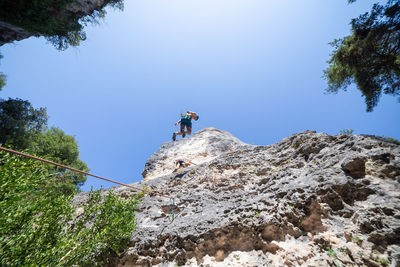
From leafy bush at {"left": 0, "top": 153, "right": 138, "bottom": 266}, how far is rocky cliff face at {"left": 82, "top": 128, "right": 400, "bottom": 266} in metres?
0.73

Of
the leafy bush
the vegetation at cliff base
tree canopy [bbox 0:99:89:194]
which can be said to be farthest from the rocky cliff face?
the vegetation at cliff base

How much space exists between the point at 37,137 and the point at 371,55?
27689mm

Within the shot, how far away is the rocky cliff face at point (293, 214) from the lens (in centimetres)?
395

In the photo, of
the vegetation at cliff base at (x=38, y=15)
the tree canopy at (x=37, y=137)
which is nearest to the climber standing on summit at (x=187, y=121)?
the tree canopy at (x=37, y=137)

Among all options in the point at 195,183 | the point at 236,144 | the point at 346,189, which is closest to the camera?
the point at 346,189

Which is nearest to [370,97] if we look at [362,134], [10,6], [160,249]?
[362,134]

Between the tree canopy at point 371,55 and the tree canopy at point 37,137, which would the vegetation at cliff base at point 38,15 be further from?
the tree canopy at point 371,55

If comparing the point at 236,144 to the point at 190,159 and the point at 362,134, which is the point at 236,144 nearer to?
the point at 190,159

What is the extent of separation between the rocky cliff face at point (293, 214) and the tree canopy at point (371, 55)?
19.3 ft

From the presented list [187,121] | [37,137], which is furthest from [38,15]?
[187,121]

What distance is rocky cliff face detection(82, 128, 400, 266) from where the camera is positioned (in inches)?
155

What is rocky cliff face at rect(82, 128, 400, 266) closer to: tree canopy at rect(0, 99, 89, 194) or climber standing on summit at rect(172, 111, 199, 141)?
tree canopy at rect(0, 99, 89, 194)

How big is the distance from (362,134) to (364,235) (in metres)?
4.20

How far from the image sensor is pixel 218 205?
271 inches
